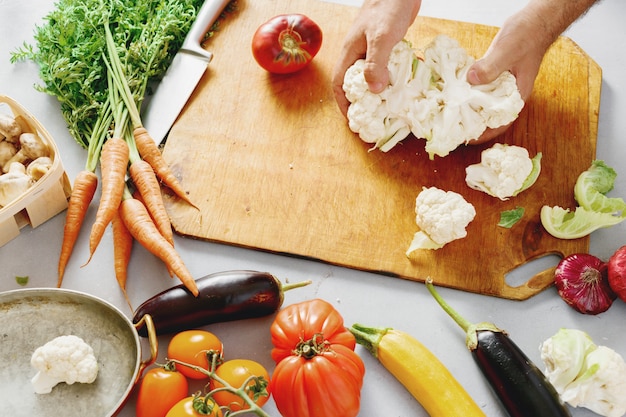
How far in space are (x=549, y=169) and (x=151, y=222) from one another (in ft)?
4.22

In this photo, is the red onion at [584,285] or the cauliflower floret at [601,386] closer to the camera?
the cauliflower floret at [601,386]

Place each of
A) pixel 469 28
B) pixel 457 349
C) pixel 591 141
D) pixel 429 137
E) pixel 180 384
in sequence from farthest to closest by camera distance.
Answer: pixel 469 28
pixel 591 141
pixel 429 137
pixel 457 349
pixel 180 384

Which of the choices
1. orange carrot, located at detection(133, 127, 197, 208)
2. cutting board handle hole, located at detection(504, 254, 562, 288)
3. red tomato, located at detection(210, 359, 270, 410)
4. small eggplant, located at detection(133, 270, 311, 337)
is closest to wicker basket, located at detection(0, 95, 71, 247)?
orange carrot, located at detection(133, 127, 197, 208)

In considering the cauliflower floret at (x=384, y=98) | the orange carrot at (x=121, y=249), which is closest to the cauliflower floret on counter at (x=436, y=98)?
the cauliflower floret at (x=384, y=98)

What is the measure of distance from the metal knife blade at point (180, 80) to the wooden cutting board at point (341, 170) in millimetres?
42

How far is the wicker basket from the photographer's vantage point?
185 centimetres

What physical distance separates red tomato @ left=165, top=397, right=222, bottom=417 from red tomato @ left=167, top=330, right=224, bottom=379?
0.12 metres

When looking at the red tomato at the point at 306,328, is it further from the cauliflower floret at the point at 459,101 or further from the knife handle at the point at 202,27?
the knife handle at the point at 202,27

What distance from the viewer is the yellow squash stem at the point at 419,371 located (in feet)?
5.67

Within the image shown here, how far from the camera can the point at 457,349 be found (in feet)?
6.20

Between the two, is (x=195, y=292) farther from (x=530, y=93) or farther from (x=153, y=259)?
(x=530, y=93)

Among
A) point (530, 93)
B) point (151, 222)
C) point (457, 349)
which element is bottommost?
point (457, 349)

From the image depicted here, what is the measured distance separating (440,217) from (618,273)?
543 millimetres

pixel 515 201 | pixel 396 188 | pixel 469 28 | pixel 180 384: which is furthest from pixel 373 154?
pixel 180 384
